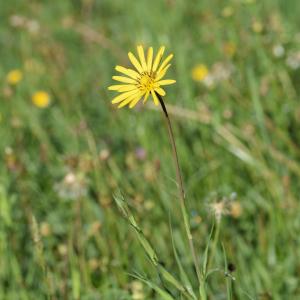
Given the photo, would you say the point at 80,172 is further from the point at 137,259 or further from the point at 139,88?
the point at 139,88

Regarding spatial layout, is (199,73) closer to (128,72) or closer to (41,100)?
(41,100)

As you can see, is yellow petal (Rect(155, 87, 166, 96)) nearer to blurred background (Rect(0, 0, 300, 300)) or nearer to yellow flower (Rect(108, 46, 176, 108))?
yellow flower (Rect(108, 46, 176, 108))

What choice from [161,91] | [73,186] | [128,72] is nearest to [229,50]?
[73,186]

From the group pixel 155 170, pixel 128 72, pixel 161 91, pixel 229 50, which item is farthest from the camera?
pixel 229 50

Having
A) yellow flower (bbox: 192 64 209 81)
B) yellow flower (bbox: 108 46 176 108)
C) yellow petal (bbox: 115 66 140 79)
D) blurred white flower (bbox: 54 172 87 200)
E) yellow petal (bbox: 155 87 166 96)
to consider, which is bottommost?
yellow petal (bbox: 155 87 166 96)

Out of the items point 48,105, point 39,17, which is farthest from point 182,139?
point 39,17

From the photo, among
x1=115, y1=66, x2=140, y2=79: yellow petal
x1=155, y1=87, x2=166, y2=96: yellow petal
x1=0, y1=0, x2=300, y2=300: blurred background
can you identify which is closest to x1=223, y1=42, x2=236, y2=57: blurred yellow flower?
x1=0, y1=0, x2=300, y2=300: blurred background

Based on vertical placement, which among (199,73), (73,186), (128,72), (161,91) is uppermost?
(199,73)
